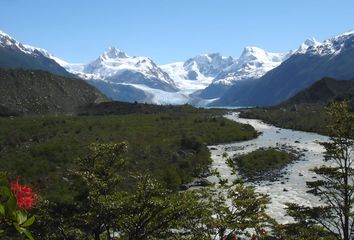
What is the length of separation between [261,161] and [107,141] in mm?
21035

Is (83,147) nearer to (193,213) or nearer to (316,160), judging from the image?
(316,160)

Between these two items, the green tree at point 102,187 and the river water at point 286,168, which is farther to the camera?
the river water at point 286,168

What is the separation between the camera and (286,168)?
51062mm

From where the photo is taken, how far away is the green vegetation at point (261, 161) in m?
50.4

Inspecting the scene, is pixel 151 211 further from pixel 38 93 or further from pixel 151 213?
pixel 38 93

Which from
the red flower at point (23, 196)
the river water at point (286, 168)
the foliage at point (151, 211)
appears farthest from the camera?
the river water at point (286, 168)

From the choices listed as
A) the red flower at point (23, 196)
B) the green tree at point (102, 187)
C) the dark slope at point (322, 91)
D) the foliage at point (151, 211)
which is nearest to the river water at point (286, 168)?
the green tree at point (102, 187)

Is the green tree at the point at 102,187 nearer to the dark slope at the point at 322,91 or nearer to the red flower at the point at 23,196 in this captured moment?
the red flower at the point at 23,196

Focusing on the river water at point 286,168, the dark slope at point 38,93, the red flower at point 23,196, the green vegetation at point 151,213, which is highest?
the dark slope at point 38,93

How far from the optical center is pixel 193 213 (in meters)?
14.9

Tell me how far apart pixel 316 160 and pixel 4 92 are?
109212 millimetres

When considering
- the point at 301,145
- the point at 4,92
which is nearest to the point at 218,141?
the point at 301,145

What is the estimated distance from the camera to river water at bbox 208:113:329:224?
36306 millimetres

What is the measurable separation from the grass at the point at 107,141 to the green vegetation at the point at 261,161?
459 centimetres
